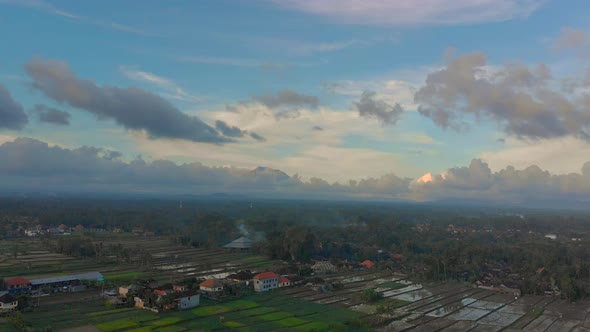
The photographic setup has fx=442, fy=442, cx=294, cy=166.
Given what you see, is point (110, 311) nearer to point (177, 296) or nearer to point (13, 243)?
point (177, 296)

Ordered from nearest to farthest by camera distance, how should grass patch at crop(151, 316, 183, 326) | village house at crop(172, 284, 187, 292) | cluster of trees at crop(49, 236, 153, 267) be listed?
grass patch at crop(151, 316, 183, 326)
village house at crop(172, 284, 187, 292)
cluster of trees at crop(49, 236, 153, 267)

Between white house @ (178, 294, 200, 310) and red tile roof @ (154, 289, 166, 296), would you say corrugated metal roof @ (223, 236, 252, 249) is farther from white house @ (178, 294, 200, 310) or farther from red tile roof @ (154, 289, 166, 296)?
white house @ (178, 294, 200, 310)

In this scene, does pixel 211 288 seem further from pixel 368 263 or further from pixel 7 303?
pixel 368 263

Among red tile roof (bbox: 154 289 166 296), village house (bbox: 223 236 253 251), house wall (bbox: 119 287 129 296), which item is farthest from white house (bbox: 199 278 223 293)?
village house (bbox: 223 236 253 251)

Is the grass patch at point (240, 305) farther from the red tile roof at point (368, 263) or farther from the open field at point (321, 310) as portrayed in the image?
the red tile roof at point (368, 263)

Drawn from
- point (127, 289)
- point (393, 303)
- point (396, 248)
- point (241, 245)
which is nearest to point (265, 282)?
point (393, 303)

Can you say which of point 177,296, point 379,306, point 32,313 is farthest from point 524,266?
point 32,313
